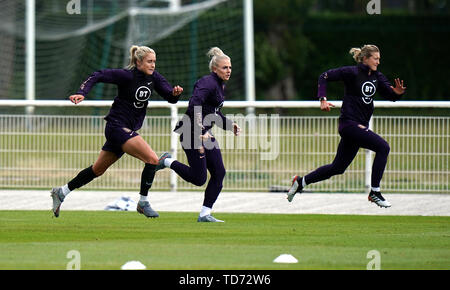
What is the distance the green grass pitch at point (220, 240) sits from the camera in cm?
830

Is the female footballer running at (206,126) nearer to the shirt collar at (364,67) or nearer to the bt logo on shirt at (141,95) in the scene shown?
the bt logo on shirt at (141,95)

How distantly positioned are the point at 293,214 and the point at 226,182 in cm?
319

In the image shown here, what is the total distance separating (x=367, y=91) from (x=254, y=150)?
13.6 ft

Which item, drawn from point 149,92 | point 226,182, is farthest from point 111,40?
point 149,92

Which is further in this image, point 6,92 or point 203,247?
point 6,92

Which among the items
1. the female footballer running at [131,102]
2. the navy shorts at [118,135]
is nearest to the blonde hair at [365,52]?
the female footballer running at [131,102]

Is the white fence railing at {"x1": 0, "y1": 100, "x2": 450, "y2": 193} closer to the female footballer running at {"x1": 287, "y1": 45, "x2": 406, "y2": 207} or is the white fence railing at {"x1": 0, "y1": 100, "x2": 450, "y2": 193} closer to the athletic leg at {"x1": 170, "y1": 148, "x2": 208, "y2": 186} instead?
the female footballer running at {"x1": 287, "y1": 45, "x2": 406, "y2": 207}

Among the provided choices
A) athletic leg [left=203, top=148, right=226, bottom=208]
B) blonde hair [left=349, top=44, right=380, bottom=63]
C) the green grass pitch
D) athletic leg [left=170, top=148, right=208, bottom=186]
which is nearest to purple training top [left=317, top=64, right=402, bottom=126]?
blonde hair [left=349, top=44, right=380, bottom=63]

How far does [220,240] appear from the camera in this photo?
9992 millimetres

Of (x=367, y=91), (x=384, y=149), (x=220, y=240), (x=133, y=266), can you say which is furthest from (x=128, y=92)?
(x=133, y=266)

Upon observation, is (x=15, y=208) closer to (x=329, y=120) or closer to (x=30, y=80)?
(x=329, y=120)

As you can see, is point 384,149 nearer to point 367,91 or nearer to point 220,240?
point 367,91

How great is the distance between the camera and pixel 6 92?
33094mm

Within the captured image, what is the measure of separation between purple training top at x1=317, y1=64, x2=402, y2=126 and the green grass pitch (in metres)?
1.28
